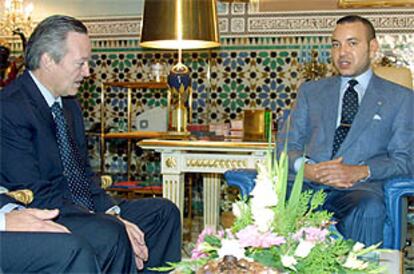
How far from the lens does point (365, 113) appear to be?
12.6 ft

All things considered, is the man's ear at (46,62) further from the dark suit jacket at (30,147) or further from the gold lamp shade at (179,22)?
the gold lamp shade at (179,22)

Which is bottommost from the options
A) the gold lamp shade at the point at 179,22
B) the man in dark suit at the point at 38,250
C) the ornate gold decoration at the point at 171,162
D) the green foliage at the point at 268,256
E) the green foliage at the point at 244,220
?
the ornate gold decoration at the point at 171,162

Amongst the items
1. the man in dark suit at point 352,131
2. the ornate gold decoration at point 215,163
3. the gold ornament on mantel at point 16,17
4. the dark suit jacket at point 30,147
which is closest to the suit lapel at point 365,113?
the man in dark suit at point 352,131

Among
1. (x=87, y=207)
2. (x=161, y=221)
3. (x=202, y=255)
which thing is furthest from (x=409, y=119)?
(x=202, y=255)

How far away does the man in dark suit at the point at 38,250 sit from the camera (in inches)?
89.6

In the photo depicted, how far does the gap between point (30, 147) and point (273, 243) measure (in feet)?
4.27

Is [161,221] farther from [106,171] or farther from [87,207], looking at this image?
[106,171]

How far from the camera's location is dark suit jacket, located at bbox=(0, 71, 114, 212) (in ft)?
9.11

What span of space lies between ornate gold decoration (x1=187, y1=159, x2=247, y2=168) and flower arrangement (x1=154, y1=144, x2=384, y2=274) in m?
2.35

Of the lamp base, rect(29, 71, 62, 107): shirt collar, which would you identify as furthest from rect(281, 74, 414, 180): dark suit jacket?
rect(29, 71, 62, 107): shirt collar

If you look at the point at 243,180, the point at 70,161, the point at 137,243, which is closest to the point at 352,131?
the point at 243,180

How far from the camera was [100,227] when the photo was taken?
2.67m

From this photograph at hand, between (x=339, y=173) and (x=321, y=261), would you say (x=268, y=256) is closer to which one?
(x=321, y=261)

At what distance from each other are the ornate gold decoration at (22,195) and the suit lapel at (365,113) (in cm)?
186
